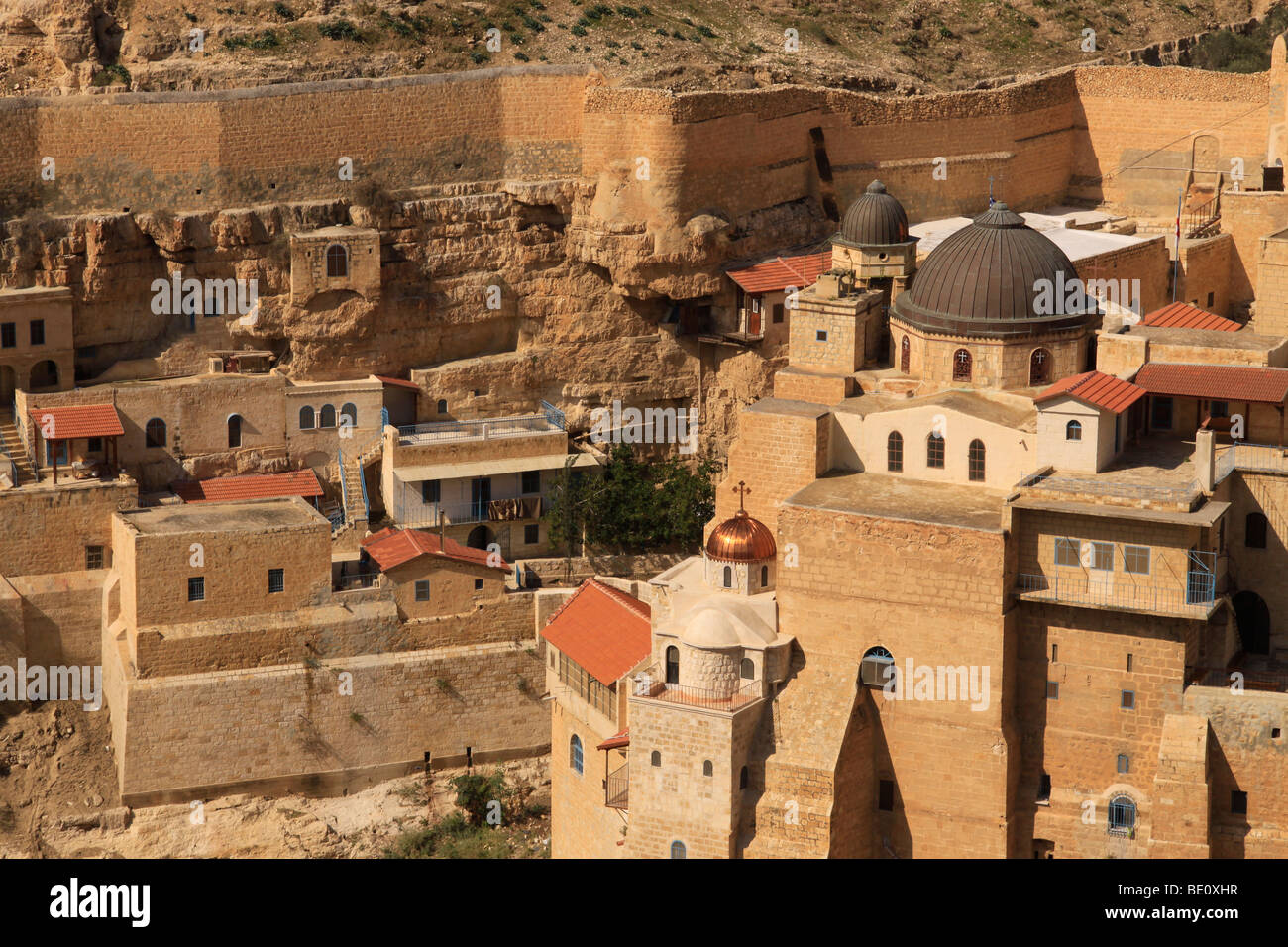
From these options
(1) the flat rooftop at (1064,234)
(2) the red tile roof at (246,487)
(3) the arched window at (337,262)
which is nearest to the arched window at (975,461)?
(1) the flat rooftop at (1064,234)

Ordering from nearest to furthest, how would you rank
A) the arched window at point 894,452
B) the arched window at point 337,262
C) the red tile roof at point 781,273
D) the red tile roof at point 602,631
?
the arched window at point 894,452, the red tile roof at point 602,631, the arched window at point 337,262, the red tile roof at point 781,273

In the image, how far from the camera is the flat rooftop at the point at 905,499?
47781 mm

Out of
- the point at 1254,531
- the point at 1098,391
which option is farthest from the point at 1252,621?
the point at 1098,391

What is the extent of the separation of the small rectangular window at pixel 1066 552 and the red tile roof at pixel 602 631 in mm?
8551

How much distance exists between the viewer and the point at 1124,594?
47250 millimetres

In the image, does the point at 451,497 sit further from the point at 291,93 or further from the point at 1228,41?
the point at 1228,41

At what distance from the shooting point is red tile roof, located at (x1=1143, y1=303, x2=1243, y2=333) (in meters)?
55.7

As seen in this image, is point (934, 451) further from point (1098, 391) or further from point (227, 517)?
point (227, 517)

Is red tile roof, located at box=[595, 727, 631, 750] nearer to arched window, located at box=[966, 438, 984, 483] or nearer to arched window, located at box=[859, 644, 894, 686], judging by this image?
arched window, located at box=[859, 644, 894, 686]

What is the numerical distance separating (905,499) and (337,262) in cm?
1876

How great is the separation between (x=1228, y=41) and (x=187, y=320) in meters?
37.6

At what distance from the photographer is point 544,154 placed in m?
64.6

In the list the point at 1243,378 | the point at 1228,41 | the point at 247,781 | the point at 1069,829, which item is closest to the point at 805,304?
the point at 1243,378

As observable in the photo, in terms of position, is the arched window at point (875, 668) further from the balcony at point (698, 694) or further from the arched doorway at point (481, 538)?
the arched doorway at point (481, 538)
